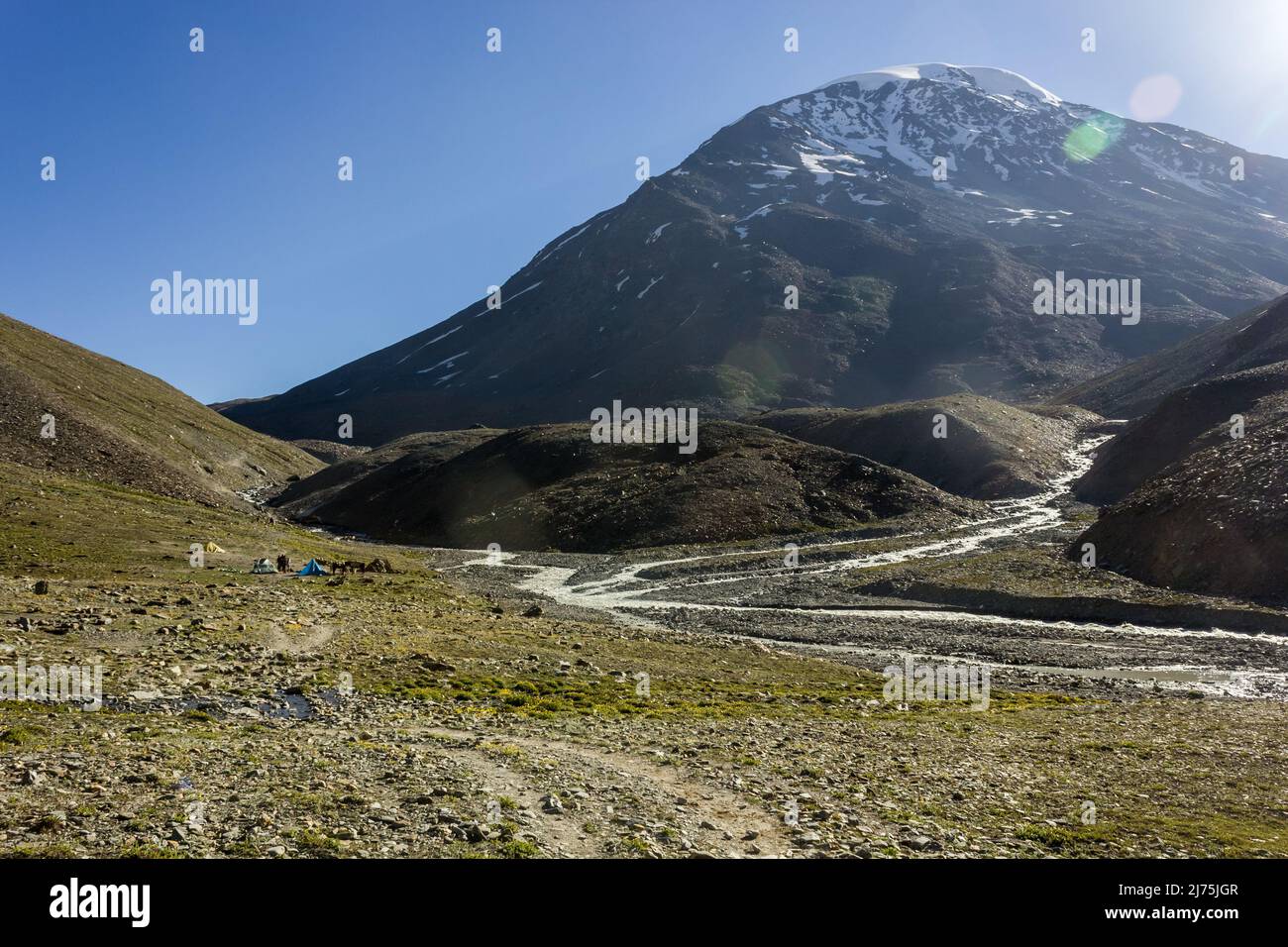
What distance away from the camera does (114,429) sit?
11075cm

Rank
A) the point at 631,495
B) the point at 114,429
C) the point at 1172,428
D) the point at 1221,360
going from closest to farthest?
the point at 114,429
the point at 631,495
the point at 1172,428
the point at 1221,360

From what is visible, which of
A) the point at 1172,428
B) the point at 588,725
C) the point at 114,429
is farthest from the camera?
A: the point at 1172,428

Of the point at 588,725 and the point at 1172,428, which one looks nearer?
the point at 588,725

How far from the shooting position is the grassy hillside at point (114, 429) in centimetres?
9700

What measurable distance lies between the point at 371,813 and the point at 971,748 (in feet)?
64.1

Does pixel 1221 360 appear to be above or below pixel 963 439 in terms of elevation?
above

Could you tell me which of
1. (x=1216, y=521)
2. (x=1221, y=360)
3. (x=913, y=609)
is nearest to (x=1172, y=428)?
(x=1216, y=521)

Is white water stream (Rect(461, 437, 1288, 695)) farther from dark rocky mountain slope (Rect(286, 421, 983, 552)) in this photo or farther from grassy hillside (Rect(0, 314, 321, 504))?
grassy hillside (Rect(0, 314, 321, 504))

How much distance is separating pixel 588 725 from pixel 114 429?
10965cm

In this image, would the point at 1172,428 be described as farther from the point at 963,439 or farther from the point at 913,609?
the point at 913,609

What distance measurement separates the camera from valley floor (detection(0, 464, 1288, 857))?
15438 mm

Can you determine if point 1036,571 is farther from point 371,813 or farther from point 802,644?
point 371,813

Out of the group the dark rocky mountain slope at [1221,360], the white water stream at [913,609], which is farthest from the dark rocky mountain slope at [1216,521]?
the dark rocky mountain slope at [1221,360]

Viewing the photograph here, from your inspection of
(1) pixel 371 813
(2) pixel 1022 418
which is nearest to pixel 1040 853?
(1) pixel 371 813
